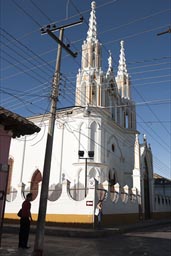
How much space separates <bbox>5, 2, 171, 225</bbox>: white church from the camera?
17281mm

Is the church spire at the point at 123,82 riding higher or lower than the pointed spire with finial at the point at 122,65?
lower

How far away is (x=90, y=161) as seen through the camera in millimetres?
22203

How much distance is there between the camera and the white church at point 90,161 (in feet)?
56.7

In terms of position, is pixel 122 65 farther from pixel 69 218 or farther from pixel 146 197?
pixel 69 218

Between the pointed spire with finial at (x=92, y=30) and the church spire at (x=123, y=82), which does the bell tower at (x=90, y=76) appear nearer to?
the pointed spire with finial at (x=92, y=30)

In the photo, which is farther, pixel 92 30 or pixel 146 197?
pixel 92 30

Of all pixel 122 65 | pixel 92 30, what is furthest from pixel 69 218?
pixel 122 65

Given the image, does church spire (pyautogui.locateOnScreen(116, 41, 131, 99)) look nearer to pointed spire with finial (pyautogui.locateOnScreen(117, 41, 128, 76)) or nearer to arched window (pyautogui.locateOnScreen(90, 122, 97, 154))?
pointed spire with finial (pyautogui.locateOnScreen(117, 41, 128, 76))

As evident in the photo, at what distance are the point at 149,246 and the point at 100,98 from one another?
17.6 meters

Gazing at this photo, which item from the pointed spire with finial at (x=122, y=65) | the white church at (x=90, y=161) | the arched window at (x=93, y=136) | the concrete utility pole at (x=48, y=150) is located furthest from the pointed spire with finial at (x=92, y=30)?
the concrete utility pole at (x=48, y=150)

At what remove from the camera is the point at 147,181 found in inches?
1141

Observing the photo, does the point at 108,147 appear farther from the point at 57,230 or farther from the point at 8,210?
the point at 57,230

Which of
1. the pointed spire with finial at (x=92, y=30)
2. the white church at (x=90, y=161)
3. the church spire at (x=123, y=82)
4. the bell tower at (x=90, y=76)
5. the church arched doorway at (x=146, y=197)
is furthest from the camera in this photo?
the church spire at (x=123, y=82)

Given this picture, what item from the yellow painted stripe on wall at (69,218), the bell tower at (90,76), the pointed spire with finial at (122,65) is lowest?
the yellow painted stripe on wall at (69,218)
